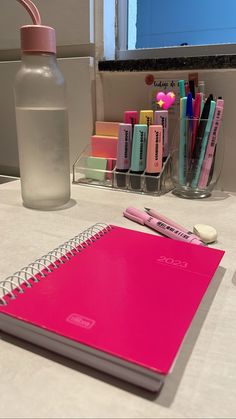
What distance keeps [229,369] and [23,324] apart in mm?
143

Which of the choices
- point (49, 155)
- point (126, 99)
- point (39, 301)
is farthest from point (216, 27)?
point (39, 301)

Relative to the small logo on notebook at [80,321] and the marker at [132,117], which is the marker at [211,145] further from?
the small logo on notebook at [80,321]

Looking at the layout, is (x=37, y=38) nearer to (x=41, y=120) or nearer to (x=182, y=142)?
(x=41, y=120)

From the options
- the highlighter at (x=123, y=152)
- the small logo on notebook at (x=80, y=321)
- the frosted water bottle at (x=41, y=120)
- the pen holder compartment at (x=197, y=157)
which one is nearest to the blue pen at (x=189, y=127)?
the pen holder compartment at (x=197, y=157)

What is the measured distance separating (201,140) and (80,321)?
1.47ft

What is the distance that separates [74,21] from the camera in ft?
2.53

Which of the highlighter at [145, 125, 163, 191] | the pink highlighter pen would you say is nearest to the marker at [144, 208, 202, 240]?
the pink highlighter pen

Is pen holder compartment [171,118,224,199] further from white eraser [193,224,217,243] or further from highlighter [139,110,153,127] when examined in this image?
white eraser [193,224,217,243]

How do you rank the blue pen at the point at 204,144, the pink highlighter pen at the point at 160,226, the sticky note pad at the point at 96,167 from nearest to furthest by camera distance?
the pink highlighter pen at the point at 160,226
the blue pen at the point at 204,144
the sticky note pad at the point at 96,167

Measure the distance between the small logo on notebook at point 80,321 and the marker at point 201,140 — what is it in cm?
44

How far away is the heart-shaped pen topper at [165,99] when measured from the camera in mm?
682

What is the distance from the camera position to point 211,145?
2.03 feet

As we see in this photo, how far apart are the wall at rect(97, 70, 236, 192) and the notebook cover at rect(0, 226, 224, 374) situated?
348mm

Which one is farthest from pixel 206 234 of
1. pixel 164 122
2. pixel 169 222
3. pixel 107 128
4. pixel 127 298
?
pixel 107 128
